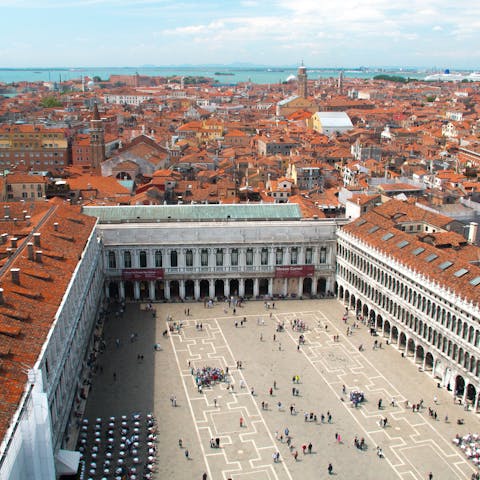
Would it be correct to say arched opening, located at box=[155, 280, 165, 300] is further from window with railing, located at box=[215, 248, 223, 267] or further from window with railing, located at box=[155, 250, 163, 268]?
window with railing, located at box=[215, 248, 223, 267]

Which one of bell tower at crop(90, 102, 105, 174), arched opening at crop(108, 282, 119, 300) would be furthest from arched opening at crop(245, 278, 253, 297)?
bell tower at crop(90, 102, 105, 174)

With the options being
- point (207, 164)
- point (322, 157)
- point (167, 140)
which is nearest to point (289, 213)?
point (207, 164)

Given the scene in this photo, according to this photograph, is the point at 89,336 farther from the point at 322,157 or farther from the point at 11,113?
the point at 11,113

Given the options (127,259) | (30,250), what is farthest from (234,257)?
(30,250)

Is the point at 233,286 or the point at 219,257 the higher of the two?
the point at 219,257

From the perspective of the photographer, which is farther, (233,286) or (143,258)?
(233,286)

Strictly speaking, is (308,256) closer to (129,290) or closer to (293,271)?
(293,271)
